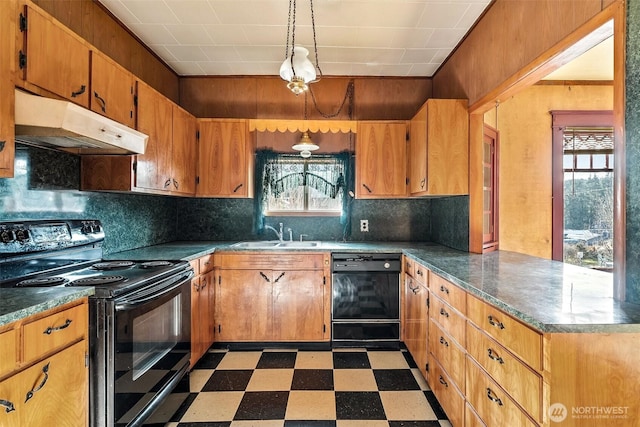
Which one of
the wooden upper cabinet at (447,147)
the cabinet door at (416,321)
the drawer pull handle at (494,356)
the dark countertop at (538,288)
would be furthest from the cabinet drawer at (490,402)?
the wooden upper cabinet at (447,147)

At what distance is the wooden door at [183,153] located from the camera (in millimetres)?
2676

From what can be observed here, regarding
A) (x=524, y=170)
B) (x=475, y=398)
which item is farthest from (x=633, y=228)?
(x=524, y=170)

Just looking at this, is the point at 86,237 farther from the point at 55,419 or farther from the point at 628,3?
the point at 628,3

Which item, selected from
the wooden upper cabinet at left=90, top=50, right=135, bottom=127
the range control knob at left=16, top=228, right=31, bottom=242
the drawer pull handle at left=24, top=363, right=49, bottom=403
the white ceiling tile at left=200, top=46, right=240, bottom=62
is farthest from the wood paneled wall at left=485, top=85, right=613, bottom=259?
the range control knob at left=16, top=228, right=31, bottom=242

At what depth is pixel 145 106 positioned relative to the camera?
2238 millimetres

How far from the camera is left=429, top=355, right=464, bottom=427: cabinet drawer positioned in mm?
1604

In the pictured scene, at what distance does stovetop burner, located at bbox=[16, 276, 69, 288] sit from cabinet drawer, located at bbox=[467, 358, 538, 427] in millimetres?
2000

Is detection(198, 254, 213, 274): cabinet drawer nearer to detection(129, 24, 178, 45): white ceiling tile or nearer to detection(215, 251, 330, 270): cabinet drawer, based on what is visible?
detection(215, 251, 330, 270): cabinet drawer

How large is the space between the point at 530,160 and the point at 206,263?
3220 millimetres

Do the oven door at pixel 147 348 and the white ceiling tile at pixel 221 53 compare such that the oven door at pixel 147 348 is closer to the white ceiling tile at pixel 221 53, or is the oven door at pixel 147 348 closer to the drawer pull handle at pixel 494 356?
the drawer pull handle at pixel 494 356

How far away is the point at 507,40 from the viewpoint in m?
1.96

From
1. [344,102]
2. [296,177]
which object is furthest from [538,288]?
[344,102]

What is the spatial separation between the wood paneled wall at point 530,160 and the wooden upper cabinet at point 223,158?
255 centimetres

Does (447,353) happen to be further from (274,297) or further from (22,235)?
(22,235)
